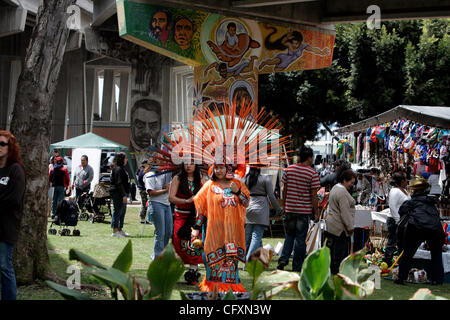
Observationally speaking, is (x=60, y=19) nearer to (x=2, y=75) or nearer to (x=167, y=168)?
(x=167, y=168)

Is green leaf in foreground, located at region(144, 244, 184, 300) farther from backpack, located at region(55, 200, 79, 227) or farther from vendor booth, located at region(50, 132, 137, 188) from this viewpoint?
vendor booth, located at region(50, 132, 137, 188)

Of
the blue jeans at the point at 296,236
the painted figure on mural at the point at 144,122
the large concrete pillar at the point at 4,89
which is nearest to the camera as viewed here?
the blue jeans at the point at 296,236

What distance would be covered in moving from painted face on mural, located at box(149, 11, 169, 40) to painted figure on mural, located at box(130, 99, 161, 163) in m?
17.6

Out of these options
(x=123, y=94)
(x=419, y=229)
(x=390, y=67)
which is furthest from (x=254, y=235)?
(x=123, y=94)

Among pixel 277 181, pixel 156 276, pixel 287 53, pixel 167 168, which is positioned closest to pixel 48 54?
pixel 167 168

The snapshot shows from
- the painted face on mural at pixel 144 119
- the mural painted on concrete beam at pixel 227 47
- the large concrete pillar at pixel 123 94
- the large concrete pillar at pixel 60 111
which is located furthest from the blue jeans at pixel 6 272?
the large concrete pillar at pixel 123 94

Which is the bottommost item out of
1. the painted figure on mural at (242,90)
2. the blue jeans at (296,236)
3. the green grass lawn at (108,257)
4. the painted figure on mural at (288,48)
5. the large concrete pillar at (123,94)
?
the green grass lawn at (108,257)

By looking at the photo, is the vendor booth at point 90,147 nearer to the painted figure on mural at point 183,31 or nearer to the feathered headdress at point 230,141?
the painted figure on mural at point 183,31

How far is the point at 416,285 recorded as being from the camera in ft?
28.9

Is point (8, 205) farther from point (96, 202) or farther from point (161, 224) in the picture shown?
point (96, 202)

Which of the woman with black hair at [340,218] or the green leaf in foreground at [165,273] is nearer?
the green leaf in foreground at [165,273]

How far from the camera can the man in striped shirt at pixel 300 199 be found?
8945 mm

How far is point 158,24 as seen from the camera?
→ 56.7 feet

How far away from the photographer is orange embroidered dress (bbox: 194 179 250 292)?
255 inches
